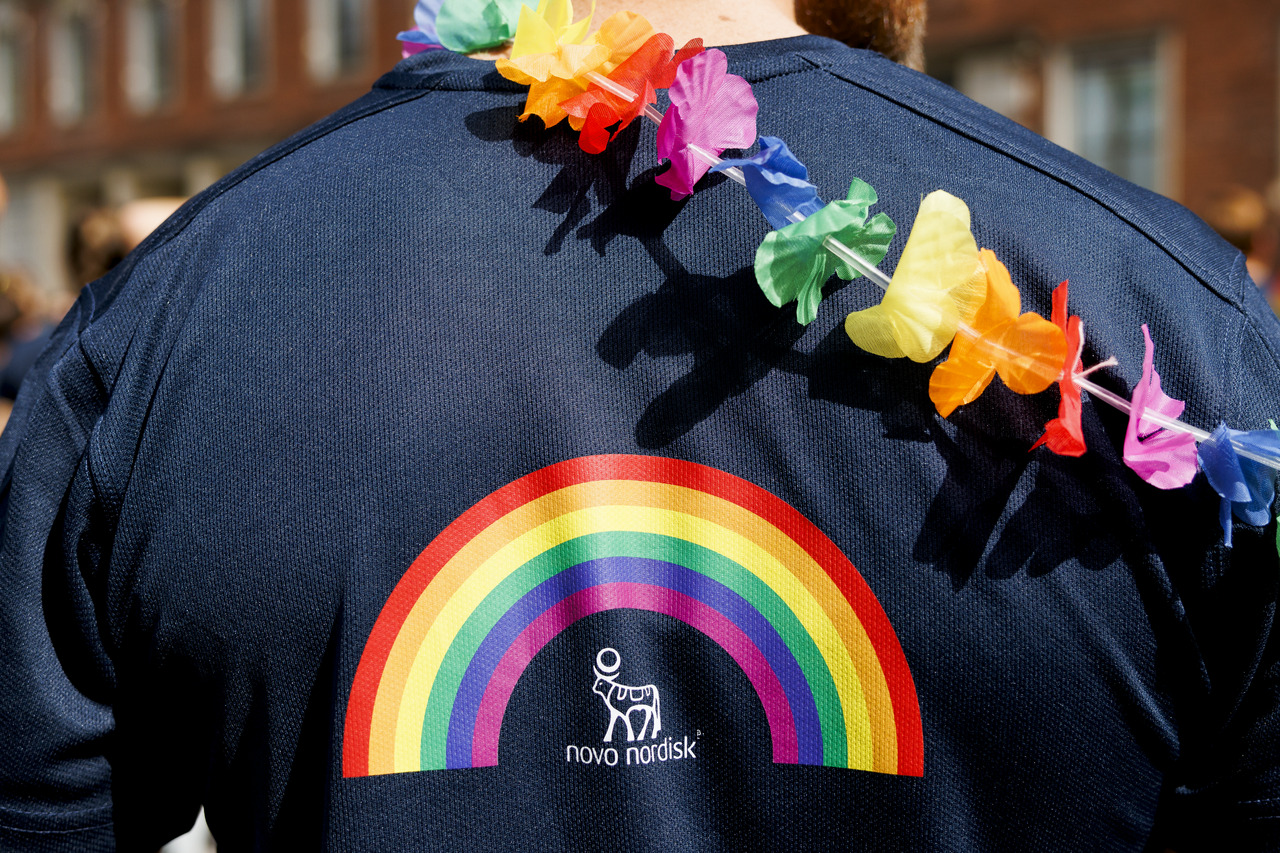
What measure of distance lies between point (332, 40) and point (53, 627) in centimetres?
1651

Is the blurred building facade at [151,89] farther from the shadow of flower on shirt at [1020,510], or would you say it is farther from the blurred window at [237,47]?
the shadow of flower on shirt at [1020,510]

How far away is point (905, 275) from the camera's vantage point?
2.77ft

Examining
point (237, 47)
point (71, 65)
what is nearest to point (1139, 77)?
point (237, 47)

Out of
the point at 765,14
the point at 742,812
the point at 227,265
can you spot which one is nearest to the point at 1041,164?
the point at 765,14

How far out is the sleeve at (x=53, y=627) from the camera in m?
0.91

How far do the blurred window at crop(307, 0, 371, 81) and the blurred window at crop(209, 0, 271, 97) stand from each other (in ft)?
3.79

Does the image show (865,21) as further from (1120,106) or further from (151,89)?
(151,89)

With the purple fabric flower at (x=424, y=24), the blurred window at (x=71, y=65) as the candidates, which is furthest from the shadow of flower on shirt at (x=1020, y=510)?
the blurred window at (x=71, y=65)

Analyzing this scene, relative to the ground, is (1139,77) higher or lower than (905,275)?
lower

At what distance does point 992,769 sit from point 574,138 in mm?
627

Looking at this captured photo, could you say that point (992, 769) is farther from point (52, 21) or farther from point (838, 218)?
point (52, 21)

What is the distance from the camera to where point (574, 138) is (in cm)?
93

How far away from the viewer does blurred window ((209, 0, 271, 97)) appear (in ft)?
54.6

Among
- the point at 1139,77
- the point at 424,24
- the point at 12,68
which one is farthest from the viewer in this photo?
the point at 12,68
